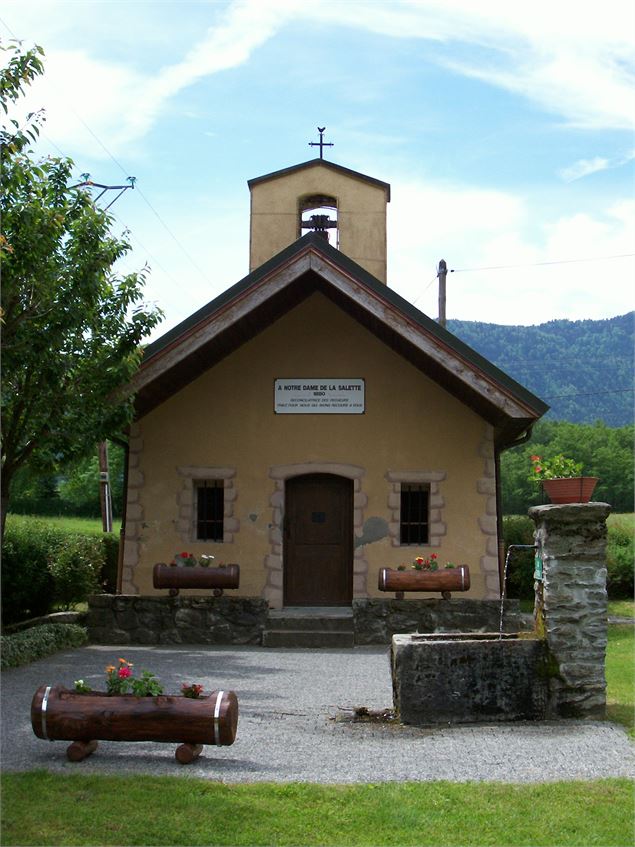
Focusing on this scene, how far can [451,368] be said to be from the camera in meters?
13.9

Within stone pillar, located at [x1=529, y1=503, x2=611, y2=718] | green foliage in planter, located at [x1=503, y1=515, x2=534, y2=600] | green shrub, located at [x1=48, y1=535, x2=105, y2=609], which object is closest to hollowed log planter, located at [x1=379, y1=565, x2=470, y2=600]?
green shrub, located at [x1=48, y1=535, x2=105, y2=609]

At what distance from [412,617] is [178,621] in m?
3.19

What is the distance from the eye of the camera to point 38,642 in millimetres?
12359

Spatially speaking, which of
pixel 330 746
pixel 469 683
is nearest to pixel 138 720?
pixel 330 746

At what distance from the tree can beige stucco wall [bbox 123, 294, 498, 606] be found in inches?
90.5

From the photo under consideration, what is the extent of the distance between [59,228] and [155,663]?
5164 millimetres

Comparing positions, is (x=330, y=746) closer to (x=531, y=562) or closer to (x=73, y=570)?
(x=73, y=570)

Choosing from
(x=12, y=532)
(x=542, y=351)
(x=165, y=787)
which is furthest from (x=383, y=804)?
(x=542, y=351)

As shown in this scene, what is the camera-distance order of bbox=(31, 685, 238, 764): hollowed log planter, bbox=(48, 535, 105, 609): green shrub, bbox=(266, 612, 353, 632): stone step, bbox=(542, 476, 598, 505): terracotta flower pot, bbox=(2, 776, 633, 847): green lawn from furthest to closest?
bbox=(48, 535, 105, 609): green shrub
bbox=(266, 612, 353, 632): stone step
bbox=(542, 476, 598, 505): terracotta flower pot
bbox=(31, 685, 238, 764): hollowed log planter
bbox=(2, 776, 633, 847): green lawn

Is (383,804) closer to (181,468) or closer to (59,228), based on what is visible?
(59,228)

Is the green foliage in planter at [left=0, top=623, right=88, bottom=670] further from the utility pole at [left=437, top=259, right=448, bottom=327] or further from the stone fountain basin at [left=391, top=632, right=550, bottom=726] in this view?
the utility pole at [left=437, top=259, right=448, bottom=327]

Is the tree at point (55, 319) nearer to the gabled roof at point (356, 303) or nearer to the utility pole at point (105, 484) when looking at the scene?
the gabled roof at point (356, 303)

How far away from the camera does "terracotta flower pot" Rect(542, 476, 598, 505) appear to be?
30.8 ft

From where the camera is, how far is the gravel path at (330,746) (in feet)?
22.7
